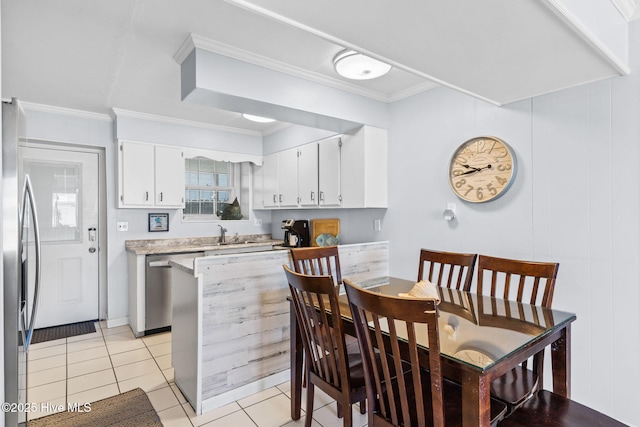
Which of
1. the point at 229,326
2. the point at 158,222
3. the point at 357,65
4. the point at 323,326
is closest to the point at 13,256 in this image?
the point at 229,326

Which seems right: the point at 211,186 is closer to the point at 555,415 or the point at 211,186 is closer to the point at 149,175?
the point at 149,175

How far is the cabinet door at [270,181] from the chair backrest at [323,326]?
2.78 m

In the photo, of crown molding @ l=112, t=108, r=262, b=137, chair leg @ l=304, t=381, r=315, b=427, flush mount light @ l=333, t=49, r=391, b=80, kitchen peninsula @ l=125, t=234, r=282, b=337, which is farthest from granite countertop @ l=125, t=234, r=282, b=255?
flush mount light @ l=333, t=49, r=391, b=80

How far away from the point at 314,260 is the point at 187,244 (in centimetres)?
245

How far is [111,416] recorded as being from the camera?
7.32ft

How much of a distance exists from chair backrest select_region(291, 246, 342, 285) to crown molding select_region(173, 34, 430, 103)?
1385 mm

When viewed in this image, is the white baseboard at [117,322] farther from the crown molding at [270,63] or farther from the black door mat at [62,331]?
the crown molding at [270,63]

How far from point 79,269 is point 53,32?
2812 millimetres

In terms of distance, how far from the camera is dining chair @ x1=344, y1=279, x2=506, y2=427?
1167mm

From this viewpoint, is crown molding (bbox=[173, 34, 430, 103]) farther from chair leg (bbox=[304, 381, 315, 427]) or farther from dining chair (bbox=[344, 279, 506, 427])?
chair leg (bbox=[304, 381, 315, 427])

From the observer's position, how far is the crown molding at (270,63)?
2.25m

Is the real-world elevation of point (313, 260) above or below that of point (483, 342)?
above

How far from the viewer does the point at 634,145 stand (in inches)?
75.5

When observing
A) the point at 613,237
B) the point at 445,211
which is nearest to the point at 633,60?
the point at 613,237
